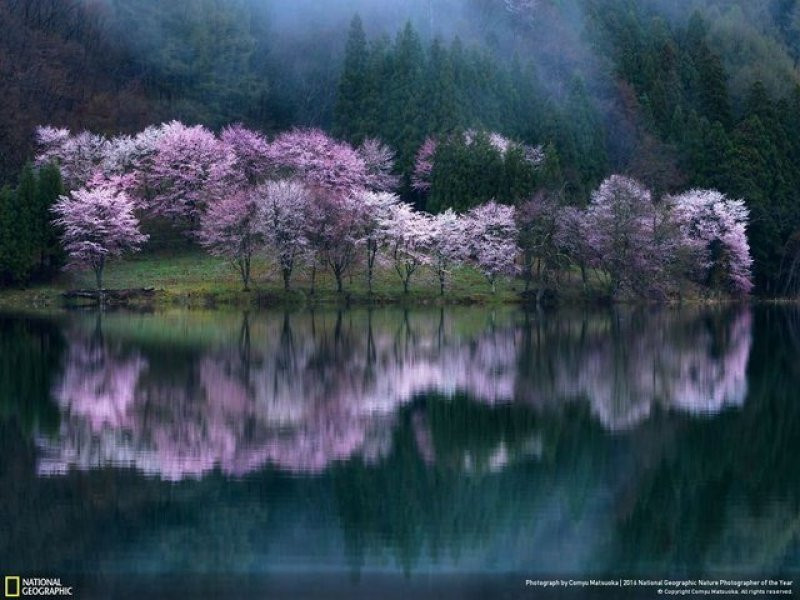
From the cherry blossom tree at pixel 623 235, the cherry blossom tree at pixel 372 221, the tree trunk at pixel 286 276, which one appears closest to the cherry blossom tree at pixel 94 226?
the tree trunk at pixel 286 276

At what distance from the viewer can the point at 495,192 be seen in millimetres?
63781

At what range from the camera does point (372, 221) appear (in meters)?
58.3

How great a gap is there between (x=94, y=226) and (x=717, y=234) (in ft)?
108

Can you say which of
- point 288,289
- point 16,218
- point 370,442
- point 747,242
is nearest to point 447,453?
point 370,442

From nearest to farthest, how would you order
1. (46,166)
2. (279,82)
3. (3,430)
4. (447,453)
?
(447,453) → (3,430) → (46,166) → (279,82)

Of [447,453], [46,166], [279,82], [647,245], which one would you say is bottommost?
[447,453]

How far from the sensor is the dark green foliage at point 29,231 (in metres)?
54.6

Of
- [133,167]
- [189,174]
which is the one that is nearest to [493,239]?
[189,174]

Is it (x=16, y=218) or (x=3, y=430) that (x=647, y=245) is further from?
(x=3, y=430)

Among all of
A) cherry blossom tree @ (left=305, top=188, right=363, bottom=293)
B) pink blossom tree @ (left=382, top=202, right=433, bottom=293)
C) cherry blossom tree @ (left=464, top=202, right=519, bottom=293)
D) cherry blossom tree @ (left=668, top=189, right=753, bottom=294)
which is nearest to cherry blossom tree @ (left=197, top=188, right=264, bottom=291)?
cherry blossom tree @ (left=305, top=188, right=363, bottom=293)

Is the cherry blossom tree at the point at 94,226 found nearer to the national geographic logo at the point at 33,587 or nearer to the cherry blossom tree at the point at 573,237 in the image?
the cherry blossom tree at the point at 573,237

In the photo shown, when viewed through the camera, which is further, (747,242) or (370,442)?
(747,242)

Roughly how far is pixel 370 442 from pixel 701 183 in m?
53.7

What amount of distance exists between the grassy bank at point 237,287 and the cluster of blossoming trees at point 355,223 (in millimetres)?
697
